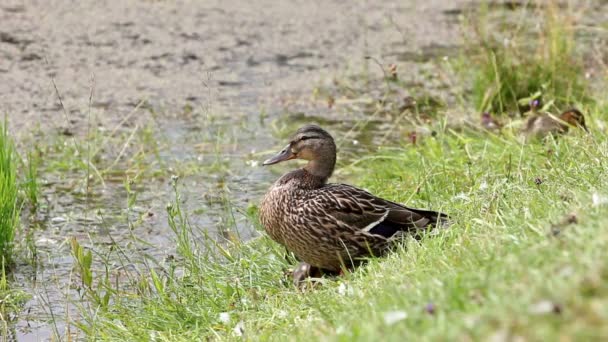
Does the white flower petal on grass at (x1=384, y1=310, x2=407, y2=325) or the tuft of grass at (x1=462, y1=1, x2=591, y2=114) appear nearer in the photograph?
the white flower petal on grass at (x1=384, y1=310, x2=407, y2=325)

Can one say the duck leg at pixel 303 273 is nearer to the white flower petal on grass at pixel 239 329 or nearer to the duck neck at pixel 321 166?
the duck neck at pixel 321 166

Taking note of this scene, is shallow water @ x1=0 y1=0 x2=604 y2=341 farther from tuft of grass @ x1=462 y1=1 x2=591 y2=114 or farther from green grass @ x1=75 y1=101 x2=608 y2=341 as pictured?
tuft of grass @ x1=462 y1=1 x2=591 y2=114

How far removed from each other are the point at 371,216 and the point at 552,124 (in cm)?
194

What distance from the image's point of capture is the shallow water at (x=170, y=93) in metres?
5.98

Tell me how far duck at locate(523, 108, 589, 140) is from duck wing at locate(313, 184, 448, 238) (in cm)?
166

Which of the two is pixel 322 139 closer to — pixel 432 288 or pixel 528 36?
pixel 432 288

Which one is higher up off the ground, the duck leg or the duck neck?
the duck neck

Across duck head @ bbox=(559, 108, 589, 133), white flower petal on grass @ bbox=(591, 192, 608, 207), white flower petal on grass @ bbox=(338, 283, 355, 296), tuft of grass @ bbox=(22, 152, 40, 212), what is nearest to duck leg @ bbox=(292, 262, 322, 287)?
white flower petal on grass @ bbox=(338, 283, 355, 296)

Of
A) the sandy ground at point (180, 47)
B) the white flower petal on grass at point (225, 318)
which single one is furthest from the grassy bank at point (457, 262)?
the sandy ground at point (180, 47)

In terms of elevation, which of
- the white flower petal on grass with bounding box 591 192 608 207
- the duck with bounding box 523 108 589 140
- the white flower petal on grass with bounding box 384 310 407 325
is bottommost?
the duck with bounding box 523 108 589 140

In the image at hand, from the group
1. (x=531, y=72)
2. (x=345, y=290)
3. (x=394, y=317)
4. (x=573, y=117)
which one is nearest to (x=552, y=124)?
(x=573, y=117)

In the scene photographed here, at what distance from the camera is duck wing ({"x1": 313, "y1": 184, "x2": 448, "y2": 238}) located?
4969 mm

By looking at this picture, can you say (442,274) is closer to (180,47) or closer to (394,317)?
(394,317)

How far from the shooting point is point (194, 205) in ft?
20.8
